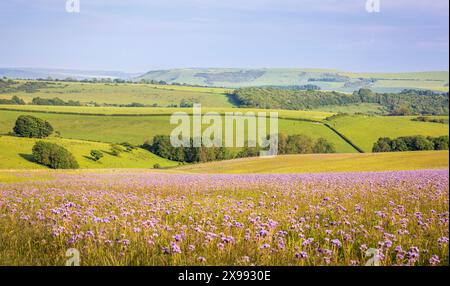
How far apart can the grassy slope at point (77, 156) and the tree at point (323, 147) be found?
32.5m

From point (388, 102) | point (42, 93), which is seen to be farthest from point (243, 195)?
point (388, 102)

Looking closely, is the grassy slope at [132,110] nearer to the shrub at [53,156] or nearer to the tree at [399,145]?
the shrub at [53,156]

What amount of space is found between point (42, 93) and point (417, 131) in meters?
47.8

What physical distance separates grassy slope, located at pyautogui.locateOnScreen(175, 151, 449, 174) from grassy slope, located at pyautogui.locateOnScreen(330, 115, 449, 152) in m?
17.3

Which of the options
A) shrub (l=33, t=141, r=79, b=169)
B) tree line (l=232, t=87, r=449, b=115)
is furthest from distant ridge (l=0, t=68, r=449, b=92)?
shrub (l=33, t=141, r=79, b=169)

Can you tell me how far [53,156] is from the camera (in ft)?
55.9

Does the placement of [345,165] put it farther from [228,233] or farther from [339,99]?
[339,99]

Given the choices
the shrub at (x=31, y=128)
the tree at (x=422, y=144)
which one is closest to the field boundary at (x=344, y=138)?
the tree at (x=422, y=144)

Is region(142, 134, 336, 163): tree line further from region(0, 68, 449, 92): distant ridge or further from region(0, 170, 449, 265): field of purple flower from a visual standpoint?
region(0, 170, 449, 265): field of purple flower

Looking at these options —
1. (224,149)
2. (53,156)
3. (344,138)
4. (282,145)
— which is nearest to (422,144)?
(282,145)

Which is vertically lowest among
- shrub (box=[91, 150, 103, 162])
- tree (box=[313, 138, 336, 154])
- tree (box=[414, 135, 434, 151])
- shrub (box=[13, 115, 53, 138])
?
tree (box=[313, 138, 336, 154])

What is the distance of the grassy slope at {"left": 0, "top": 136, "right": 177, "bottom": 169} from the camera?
1338cm
